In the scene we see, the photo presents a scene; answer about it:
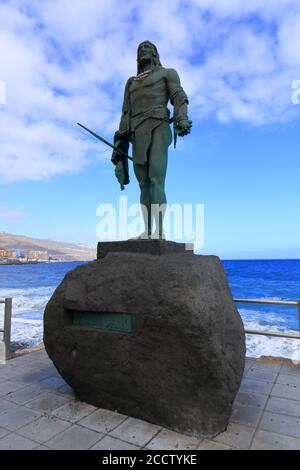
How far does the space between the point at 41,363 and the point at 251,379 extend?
3.01m

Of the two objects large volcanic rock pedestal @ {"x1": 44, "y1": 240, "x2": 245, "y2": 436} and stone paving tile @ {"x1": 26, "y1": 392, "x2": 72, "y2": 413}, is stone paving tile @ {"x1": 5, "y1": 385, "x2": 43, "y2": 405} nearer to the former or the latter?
stone paving tile @ {"x1": 26, "y1": 392, "x2": 72, "y2": 413}

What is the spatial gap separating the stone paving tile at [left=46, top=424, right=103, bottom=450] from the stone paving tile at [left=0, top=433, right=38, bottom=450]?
140 mm

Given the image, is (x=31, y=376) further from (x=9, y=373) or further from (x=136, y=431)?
(x=136, y=431)

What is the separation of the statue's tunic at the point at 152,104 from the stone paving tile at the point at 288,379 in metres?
3.20

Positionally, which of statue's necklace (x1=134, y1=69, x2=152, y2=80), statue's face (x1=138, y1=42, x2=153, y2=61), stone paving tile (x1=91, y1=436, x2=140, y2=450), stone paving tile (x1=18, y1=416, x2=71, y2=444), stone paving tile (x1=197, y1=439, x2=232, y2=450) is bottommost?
stone paving tile (x1=18, y1=416, x2=71, y2=444)

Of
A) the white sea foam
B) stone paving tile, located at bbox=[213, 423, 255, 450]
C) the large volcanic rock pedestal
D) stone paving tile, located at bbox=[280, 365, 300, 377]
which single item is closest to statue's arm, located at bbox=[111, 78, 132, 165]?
the large volcanic rock pedestal

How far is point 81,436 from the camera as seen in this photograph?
2.76 meters

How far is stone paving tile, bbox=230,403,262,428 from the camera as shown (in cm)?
300

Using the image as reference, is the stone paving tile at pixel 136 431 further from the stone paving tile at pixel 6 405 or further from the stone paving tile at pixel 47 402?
the stone paving tile at pixel 6 405

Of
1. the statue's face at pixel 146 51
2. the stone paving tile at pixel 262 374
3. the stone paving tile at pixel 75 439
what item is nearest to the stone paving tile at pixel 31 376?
the stone paving tile at pixel 75 439

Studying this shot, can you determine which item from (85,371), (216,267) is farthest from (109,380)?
(216,267)

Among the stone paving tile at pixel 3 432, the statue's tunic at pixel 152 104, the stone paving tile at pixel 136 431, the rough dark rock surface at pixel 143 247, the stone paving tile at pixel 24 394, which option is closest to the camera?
the stone paving tile at pixel 136 431

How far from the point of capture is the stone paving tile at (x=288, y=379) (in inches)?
156
